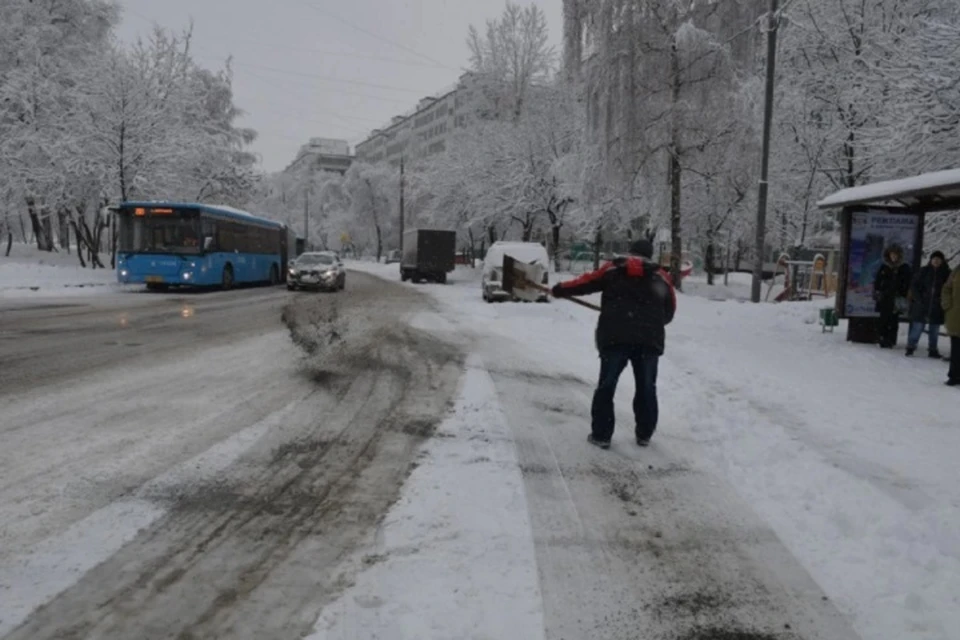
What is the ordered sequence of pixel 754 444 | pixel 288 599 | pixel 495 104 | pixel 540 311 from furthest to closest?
pixel 495 104 → pixel 540 311 → pixel 754 444 → pixel 288 599

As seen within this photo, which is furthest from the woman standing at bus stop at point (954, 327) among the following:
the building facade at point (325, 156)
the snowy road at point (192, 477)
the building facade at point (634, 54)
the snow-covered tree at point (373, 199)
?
the building facade at point (325, 156)

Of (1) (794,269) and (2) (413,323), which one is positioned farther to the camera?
(1) (794,269)

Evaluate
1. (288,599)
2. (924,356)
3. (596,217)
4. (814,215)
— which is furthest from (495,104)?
(288,599)

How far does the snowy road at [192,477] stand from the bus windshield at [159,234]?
504 inches

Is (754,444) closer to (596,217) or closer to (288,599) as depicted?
(288,599)

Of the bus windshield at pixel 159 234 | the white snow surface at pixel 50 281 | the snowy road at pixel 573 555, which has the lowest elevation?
the snowy road at pixel 573 555

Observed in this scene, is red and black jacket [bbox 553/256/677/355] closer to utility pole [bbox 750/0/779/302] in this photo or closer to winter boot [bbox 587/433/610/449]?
winter boot [bbox 587/433/610/449]

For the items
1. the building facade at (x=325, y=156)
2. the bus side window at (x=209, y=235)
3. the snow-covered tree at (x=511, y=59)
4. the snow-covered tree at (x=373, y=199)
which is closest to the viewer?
the bus side window at (x=209, y=235)

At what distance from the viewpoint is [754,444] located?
576 cm

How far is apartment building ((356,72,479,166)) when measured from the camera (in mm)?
100750

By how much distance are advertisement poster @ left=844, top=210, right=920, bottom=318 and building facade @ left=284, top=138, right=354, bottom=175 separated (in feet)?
438

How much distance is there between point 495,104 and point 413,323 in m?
32.1

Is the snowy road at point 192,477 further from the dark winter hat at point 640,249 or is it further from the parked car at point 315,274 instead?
the parked car at point 315,274

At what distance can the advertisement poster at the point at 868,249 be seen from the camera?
40.2 ft
